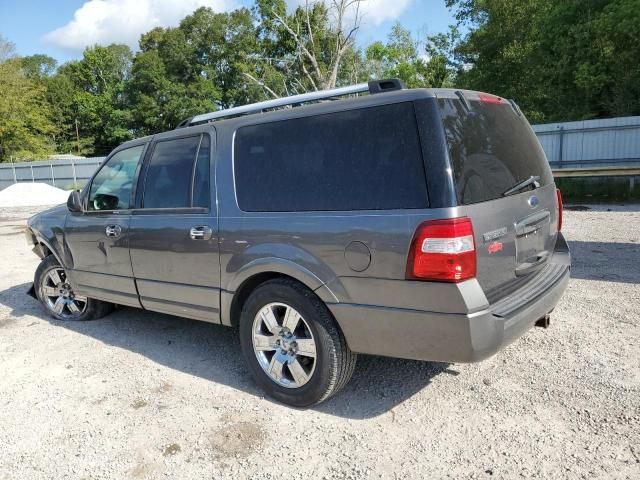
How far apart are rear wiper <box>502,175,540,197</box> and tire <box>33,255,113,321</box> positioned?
13.9 feet

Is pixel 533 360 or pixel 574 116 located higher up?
pixel 574 116

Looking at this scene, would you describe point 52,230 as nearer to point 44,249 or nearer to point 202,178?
point 44,249

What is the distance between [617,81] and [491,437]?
68.3 feet

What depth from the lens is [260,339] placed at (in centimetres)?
335

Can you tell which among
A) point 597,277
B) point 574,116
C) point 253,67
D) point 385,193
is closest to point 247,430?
point 385,193

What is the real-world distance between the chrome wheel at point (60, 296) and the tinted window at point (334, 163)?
291 cm

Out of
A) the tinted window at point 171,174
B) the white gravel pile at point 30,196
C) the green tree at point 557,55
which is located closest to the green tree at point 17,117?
the white gravel pile at point 30,196

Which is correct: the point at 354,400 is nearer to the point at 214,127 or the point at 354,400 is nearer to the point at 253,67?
the point at 214,127

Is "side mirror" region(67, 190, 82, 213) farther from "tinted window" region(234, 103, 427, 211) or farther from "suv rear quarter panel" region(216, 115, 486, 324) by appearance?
"tinted window" region(234, 103, 427, 211)

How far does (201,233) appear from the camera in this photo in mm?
3572

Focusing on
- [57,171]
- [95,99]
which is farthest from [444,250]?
[95,99]

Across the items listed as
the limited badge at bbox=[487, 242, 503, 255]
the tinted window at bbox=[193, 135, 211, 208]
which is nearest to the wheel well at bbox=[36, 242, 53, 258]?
the tinted window at bbox=[193, 135, 211, 208]

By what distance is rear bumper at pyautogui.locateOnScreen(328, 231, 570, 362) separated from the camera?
2578 mm

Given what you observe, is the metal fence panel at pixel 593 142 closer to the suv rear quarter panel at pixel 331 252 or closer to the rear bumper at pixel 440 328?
the rear bumper at pixel 440 328
